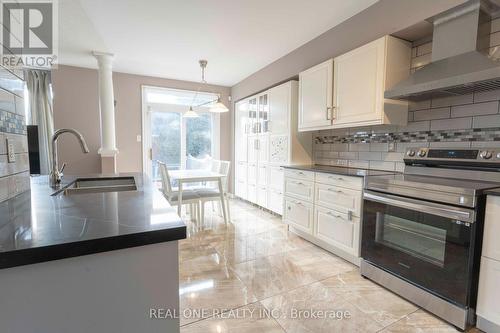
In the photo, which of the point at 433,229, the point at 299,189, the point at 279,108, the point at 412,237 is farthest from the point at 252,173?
the point at 433,229

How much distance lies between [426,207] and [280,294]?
1158 mm

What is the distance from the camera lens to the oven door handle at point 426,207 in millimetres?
1431

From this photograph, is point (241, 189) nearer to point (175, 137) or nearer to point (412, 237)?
point (175, 137)

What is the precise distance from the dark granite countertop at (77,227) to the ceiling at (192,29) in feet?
6.87

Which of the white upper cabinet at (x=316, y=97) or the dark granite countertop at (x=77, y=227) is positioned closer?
the dark granite countertop at (x=77, y=227)

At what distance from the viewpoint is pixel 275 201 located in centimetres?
378

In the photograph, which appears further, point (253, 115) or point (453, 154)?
point (253, 115)

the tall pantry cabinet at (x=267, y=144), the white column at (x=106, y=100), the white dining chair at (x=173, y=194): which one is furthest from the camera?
the white column at (x=106, y=100)

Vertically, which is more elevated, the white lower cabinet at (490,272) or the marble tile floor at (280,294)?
the white lower cabinet at (490,272)

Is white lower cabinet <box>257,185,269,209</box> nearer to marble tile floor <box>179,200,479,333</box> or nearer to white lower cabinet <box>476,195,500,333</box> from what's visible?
marble tile floor <box>179,200,479,333</box>

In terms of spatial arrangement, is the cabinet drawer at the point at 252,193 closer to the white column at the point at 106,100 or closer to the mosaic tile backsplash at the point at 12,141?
the white column at the point at 106,100

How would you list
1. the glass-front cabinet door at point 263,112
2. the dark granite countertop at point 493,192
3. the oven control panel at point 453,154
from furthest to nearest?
1. the glass-front cabinet door at point 263,112
2. the oven control panel at point 453,154
3. the dark granite countertop at point 493,192

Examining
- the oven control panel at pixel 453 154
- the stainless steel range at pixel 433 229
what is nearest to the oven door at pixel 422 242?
the stainless steel range at pixel 433 229

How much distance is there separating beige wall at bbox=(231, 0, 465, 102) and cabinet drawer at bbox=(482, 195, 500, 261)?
4.50 ft
